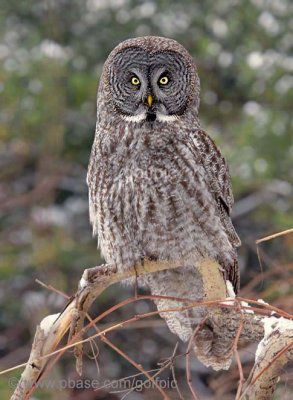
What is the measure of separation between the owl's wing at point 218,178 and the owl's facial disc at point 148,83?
0.18m

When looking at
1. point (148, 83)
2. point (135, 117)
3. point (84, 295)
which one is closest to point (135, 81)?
point (148, 83)

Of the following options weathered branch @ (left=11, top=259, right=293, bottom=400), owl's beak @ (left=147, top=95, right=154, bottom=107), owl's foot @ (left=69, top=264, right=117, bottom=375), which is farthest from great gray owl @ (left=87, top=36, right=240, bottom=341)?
owl's foot @ (left=69, top=264, right=117, bottom=375)

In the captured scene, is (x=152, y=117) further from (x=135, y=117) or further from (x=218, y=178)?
(x=218, y=178)

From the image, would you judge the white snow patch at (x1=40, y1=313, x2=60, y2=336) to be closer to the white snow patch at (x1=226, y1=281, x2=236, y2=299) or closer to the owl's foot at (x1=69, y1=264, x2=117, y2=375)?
the owl's foot at (x1=69, y1=264, x2=117, y2=375)

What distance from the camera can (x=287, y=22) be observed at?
8.77 meters

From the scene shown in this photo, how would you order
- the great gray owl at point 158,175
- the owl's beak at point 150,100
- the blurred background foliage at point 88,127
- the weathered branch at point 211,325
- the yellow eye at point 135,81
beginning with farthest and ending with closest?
the blurred background foliage at point 88,127 < the yellow eye at point 135,81 < the owl's beak at point 150,100 < the great gray owl at point 158,175 < the weathered branch at point 211,325

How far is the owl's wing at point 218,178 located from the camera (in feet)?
12.7

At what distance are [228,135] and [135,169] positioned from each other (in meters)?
4.93

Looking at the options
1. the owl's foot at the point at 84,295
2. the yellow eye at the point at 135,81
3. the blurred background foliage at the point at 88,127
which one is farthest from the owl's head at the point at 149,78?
the blurred background foliage at the point at 88,127

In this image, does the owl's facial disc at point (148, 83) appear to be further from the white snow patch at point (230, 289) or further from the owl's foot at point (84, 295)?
the owl's foot at point (84, 295)

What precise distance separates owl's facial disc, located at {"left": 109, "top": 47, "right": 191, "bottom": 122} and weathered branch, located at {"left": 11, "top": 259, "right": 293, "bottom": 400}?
761mm

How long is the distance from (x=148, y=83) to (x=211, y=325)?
1166mm

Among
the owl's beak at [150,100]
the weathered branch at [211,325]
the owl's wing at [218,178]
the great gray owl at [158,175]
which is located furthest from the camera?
the owl's beak at [150,100]

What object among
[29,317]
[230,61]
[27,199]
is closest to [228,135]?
[230,61]
